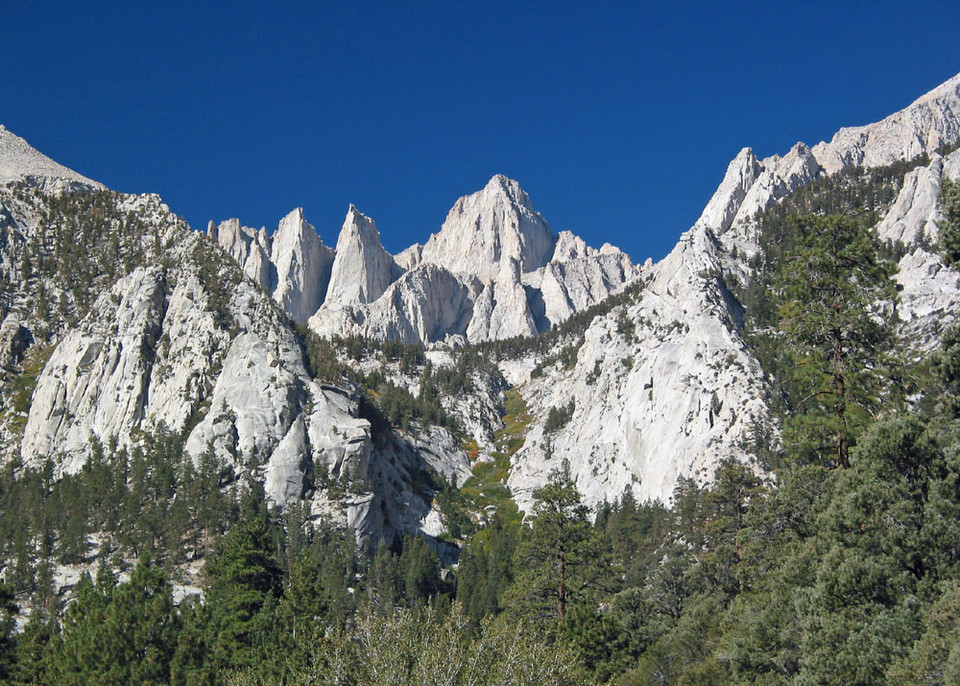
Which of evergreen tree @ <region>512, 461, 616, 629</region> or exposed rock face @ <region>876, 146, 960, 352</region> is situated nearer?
evergreen tree @ <region>512, 461, 616, 629</region>

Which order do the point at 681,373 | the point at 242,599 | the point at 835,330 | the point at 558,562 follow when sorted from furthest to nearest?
the point at 681,373, the point at 242,599, the point at 558,562, the point at 835,330

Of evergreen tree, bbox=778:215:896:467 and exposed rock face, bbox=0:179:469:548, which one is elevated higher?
exposed rock face, bbox=0:179:469:548

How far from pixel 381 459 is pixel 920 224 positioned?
11876cm

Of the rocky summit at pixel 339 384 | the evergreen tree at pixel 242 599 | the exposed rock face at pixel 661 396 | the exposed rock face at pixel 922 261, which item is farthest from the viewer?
the exposed rock face at pixel 922 261

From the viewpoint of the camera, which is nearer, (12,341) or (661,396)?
(661,396)

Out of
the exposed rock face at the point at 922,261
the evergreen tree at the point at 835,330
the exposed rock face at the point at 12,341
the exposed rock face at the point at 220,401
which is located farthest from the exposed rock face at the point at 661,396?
the exposed rock face at the point at 12,341

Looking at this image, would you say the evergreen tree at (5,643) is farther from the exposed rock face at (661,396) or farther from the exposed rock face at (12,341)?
the exposed rock face at (12,341)

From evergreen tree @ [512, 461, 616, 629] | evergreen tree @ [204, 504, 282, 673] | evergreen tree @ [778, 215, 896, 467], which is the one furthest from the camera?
evergreen tree @ [204, 504, 282, 673]

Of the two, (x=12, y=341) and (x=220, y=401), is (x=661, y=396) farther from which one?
(x=12, y=341)

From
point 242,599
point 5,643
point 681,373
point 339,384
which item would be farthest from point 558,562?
point 339,384

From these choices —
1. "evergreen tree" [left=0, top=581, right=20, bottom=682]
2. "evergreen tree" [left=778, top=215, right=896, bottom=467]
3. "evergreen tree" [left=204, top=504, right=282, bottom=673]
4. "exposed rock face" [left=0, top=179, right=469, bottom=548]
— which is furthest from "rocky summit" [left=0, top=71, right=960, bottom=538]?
"evergreen tree" [left=778, top=215, right=896, bottom=467]

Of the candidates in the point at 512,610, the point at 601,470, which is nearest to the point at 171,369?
the point at 601,470

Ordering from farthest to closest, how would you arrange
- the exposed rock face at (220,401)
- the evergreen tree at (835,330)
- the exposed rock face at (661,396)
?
1. the exposed rock face at (220,401)
2. the exposed rock face at (661,396)
3. the evergreen tree at (835,330)

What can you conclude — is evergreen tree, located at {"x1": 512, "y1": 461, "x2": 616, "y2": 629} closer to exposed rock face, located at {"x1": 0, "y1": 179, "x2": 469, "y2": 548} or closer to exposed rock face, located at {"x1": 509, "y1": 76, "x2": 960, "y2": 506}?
exposed rock face, located at {"x1": 509, "y1": 76, "x2": 960, "y2": 506}
